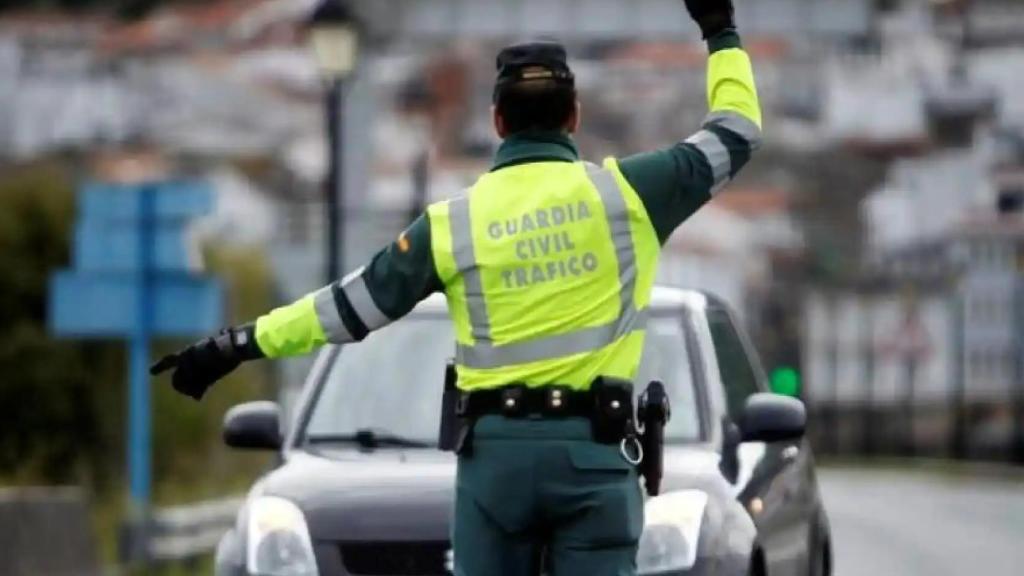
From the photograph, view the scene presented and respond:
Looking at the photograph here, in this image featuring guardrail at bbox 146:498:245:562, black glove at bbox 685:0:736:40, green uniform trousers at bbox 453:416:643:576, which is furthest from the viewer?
guardrail at bbox 146:498:245:562

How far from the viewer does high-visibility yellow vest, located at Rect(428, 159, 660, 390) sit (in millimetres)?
6848

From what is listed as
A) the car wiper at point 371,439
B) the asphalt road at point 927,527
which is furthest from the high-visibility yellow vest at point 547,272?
the asphalt road at point 927,527

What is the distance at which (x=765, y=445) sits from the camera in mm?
10422

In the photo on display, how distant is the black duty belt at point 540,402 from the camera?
6.77 m

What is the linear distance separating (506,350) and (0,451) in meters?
30.9

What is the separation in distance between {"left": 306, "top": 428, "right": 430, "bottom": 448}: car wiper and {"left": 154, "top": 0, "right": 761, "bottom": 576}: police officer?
9.47 feet

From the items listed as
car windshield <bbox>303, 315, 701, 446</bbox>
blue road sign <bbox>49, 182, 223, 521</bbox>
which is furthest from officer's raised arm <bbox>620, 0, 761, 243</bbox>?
blue road sign <bbox>49, 182, 223, 521</bbox>

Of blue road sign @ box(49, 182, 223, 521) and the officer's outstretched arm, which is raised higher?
blue road sign @ box(49, 182, 223, 521)

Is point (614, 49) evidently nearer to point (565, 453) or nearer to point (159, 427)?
point (159, 427)

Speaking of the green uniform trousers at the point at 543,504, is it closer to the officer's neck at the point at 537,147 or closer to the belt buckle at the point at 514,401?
the belt buckle at the point at 514,401

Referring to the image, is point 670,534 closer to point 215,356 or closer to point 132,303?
point 215,356

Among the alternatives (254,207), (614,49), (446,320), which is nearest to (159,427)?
(446,320)

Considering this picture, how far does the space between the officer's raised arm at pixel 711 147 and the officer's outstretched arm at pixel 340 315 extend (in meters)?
0.52

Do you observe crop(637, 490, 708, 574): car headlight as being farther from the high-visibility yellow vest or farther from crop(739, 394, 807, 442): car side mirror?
the high-visibility yellow vest
